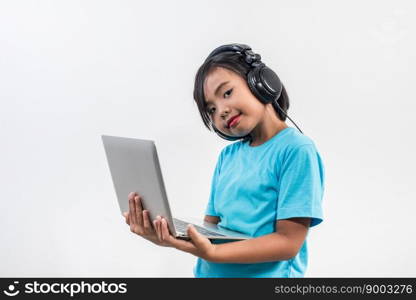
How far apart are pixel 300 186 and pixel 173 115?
43.5 inches

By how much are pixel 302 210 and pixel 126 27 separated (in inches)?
52.4

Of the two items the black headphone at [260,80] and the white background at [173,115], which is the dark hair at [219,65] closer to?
the black headphone at [260,80]

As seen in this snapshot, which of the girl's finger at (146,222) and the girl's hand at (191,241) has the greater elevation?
the girl's finger at (146,222)

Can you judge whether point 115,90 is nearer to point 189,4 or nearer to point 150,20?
point 150,20

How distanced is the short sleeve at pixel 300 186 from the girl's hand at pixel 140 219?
9.7 inches

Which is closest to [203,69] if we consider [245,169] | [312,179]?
[245,169]

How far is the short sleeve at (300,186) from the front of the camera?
3.51ft

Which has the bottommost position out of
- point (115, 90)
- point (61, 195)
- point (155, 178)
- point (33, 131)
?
point (155, 178)

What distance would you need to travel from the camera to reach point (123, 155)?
1.12 m

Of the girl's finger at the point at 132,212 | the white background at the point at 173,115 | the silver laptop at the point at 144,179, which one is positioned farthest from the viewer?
the white background at the point at 173,115

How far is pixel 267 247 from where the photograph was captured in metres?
1.07

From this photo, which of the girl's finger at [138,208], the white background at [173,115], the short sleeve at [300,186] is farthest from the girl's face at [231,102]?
the white background at [173,115]

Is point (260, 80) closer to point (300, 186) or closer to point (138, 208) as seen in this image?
point (300, 186)

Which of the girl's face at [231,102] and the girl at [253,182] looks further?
the girl's face at [231,102]
